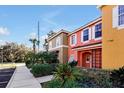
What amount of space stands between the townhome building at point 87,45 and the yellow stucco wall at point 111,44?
630 centimetres

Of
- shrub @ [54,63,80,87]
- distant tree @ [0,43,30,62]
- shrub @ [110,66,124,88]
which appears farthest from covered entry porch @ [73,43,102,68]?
distant tree @ [0,43,30,62]

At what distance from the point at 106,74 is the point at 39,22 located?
107 feet

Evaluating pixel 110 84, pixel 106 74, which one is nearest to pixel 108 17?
pixel 106 74

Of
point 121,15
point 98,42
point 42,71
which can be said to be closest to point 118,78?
point 121,15

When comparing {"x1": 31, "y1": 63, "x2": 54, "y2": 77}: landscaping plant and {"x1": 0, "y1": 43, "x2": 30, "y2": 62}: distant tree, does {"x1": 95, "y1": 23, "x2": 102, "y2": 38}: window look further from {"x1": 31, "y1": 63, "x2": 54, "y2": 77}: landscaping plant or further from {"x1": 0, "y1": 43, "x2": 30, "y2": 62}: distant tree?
{"x1": 0, "y1": 43, "x2": 30, "y2": 62}: distant tree

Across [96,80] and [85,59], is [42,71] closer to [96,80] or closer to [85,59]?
[96,80]

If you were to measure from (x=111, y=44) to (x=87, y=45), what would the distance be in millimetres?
10238

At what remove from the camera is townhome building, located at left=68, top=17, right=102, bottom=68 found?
24.3 m

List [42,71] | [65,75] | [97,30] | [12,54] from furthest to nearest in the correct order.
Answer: [12,54], [97,30], [42,71], [65,75]

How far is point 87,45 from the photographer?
25938 mm

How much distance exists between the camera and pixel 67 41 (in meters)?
33.9

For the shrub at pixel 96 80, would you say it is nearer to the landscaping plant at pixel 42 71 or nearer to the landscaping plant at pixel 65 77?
the landscaping plant at pixel 65 77

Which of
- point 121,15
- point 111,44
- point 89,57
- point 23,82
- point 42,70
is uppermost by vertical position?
point 121,15
